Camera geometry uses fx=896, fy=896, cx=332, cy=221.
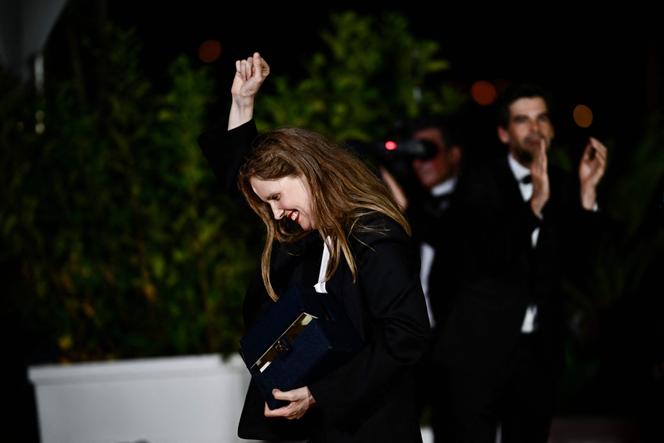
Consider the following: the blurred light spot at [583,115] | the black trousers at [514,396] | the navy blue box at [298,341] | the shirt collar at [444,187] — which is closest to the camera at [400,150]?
the shirt collar at [444,187]

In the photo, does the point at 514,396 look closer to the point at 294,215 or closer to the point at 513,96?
the point at 513,96

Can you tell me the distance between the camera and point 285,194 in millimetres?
→ 2135

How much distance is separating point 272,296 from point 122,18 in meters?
5.29

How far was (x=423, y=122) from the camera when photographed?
4.31 metres

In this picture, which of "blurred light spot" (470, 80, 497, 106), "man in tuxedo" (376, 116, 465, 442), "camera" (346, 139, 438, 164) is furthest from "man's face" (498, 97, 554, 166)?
"blurred light spot" (470, 80, 497, 106)

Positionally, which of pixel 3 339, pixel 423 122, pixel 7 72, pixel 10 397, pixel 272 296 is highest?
pixel 7 72

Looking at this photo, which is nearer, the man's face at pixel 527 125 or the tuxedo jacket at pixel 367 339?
the tuxedo jacket at pixel 367 339

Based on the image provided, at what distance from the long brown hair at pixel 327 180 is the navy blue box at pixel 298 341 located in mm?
133

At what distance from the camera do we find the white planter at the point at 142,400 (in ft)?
14.5

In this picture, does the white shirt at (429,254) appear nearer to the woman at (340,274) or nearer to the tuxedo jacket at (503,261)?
the tuxedo jacket at (503,261)

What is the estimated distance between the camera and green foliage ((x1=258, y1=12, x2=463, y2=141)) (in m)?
4.82

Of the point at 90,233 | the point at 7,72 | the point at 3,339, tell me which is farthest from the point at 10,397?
the point at 7,72

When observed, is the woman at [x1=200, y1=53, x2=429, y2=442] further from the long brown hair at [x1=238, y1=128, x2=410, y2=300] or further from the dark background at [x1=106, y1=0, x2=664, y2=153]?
the dark background at [x1=106, y1=0, x2=664, y2=153]

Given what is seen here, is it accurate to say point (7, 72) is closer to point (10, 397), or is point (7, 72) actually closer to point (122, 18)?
point (10, 397)
